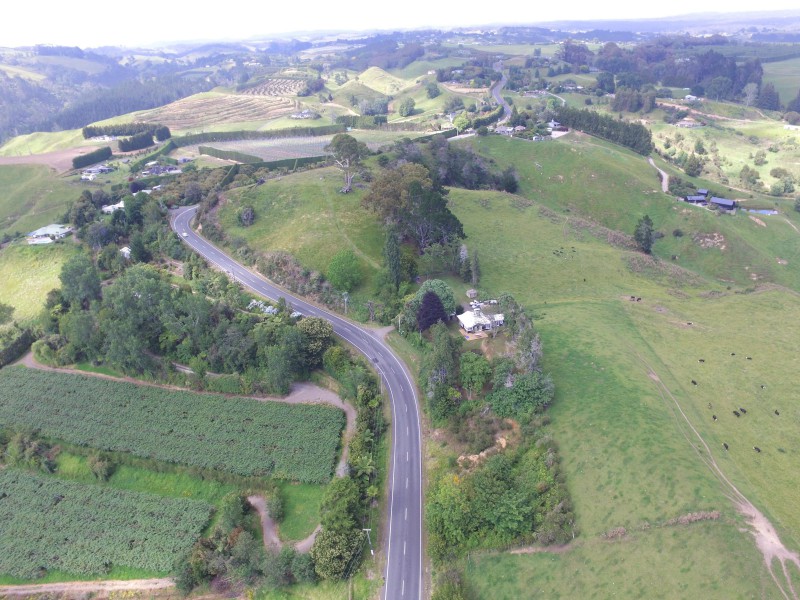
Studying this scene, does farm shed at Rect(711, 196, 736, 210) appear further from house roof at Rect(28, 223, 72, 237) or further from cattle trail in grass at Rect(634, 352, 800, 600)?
house roof at Rect(28, 223, 72, 237)

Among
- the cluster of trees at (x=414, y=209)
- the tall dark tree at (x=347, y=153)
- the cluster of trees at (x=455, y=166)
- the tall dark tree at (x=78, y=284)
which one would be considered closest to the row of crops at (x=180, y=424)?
the tall dark tree at (x=78, y=284)

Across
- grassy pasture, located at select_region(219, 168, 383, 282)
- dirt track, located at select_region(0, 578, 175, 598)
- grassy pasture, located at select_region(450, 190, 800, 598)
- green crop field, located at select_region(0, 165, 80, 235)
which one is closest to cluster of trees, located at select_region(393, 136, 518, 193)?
grassy pasture, located at select_region(219, 168, 383, 282)

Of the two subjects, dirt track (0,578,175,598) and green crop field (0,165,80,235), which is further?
green crop field (0,165,80,235)

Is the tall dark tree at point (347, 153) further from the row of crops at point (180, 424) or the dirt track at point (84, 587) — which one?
the dirt track at point (84, 587)

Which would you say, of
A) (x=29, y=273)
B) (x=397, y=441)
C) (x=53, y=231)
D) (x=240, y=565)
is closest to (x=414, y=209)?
(x=397, y=441)

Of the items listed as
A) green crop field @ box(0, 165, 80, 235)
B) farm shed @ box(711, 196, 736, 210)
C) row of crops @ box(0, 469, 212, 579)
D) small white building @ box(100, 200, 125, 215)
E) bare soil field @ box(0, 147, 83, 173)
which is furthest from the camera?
bare soil field @ box(0, 147, 83, 173)

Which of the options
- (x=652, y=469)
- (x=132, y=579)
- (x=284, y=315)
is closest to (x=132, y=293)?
(x=284, y=315)
